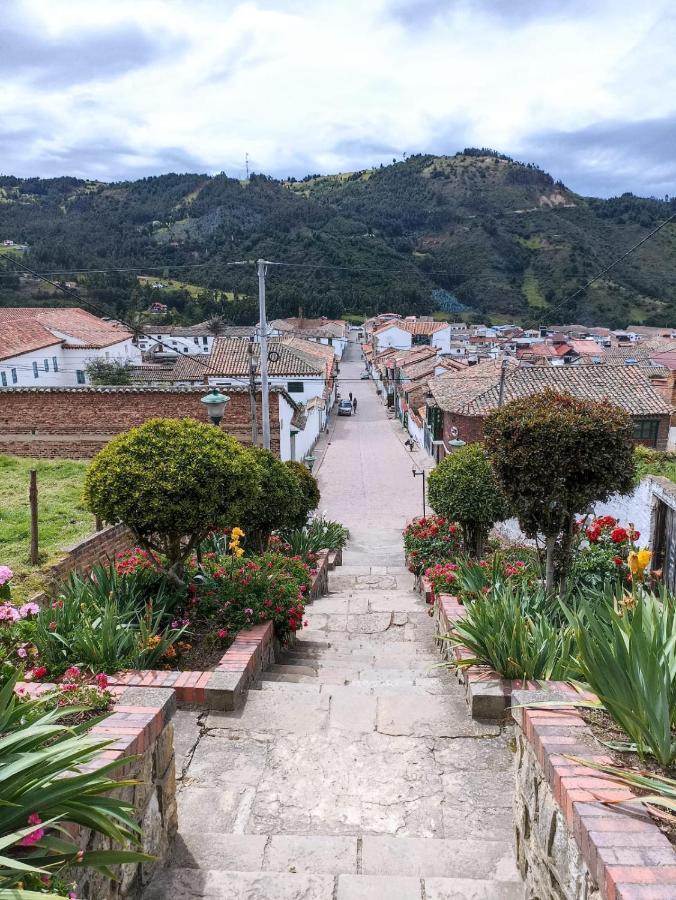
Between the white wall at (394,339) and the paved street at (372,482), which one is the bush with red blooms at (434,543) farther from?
the white wall at (394,339)

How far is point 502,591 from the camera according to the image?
6043 mm

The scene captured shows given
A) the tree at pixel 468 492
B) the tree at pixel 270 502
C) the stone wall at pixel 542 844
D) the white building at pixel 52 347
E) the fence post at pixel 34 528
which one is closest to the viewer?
the stone wall at pixel 542 844

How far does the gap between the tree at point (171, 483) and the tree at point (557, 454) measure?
8.65 feet

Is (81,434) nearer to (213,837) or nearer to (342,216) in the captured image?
(213,837)

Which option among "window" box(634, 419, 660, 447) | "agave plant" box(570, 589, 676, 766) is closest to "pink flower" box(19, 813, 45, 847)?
"agave plant" box(570, 589, 676, 766)

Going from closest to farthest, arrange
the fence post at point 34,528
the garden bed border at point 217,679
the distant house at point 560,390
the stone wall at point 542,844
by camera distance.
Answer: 1. the stone wall at point 542,844
2. the garden bed border at point 217,679
3. the fence post at point 34,528
4. the distant house at point 560,390

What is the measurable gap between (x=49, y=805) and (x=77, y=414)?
1494cm

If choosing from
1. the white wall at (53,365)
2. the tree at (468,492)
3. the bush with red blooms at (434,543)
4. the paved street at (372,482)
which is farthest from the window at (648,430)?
the white wall at (53,365)

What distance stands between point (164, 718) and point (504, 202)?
178 m

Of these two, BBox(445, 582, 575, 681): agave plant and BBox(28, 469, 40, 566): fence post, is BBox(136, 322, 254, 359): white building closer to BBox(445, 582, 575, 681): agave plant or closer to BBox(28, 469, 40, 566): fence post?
BBox(28, 469, 40, 566): fence post

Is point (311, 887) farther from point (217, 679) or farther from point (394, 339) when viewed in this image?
point (394, 339)

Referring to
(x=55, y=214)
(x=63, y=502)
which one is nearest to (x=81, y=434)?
(x=63, y=502)

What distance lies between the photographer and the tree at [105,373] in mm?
40656

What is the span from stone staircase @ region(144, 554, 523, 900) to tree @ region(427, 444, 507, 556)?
5.09 metres
